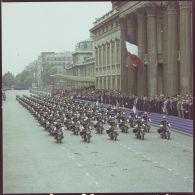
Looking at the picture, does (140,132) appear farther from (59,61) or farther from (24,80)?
(24,80)

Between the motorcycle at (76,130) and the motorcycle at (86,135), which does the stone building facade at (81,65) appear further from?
the motorcycle at (86,135)

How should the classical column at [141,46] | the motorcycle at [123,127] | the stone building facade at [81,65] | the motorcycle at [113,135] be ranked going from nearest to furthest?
the motorcycle at [113,135] < the motorcycle at [123,127] < the classical column at [141,46] < the stone building facade at [81,65]

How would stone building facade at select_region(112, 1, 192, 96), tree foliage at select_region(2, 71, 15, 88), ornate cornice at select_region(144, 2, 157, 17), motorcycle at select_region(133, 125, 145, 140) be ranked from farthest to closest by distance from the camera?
ornate cornice at select_region(144, 2, 157, 17)
tree foliage at select_region(2, 71, 15, 88)
stone building facade at select_region(112, 1, 192, 96)
motorcycle at select_region(133, 125, 145, 140)

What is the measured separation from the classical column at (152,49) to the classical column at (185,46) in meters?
7.11

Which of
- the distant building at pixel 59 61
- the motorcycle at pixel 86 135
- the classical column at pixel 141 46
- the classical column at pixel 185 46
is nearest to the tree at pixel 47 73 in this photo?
the distant building at pixel 59 61

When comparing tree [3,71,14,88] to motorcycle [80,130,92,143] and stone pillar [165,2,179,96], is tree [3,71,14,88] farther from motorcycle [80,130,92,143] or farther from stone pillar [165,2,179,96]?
stone pillar [165,2,179,96]

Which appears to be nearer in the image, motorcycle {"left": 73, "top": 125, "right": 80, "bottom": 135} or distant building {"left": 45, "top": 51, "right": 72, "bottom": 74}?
motorcycle {"left": 73, "top": 125, "right": 80, "bottom": 135}

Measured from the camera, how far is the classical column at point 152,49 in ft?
147

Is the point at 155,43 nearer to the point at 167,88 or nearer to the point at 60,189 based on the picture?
the point at 167,88

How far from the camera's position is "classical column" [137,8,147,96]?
4803 centimetres

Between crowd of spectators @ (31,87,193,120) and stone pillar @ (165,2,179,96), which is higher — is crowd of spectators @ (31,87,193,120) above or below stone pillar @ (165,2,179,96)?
below

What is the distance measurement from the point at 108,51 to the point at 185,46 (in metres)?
29.7

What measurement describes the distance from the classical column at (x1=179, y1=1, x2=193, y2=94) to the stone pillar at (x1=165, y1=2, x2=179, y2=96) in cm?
261

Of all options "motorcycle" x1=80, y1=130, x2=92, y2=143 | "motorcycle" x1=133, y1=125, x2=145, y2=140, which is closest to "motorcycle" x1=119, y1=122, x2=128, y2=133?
"motorcycle" x1=133, y1=125, x2=145, y2=140
